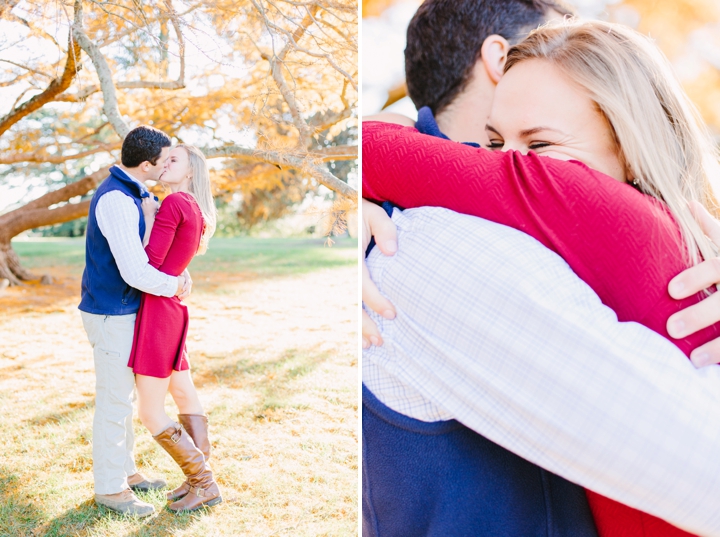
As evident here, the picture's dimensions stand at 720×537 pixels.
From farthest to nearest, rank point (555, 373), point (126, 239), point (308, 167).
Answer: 1. point (308, 167)
2. point (126, 239)
3. point (555, 373)

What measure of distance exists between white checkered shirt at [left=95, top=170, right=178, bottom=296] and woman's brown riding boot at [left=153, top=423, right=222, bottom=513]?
498mm

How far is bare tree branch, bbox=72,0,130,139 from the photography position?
264 cm

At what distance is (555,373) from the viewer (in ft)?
1.99

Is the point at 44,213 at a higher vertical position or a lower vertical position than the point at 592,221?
lower

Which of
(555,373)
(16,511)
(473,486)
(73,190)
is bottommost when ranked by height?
(73,190)

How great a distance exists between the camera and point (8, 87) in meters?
4.11

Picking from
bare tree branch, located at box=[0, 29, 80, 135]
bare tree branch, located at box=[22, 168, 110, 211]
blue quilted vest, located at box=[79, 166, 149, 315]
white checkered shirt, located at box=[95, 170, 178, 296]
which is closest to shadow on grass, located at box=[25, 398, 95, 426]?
blue quilted vest, located at box=[79, 166, 149, 315]

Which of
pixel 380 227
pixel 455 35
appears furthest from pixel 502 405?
pixel 455 35

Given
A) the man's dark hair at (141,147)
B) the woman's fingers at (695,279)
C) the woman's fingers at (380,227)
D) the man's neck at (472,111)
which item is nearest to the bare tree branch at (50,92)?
the man's dark hair at (141,147)

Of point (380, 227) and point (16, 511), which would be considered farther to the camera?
point (16, 511)

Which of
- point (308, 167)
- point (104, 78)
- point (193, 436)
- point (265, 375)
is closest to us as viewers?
point (193, 436)

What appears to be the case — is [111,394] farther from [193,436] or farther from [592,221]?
[592,221]

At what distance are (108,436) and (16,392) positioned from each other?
1.76 m

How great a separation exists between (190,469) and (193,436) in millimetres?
125
